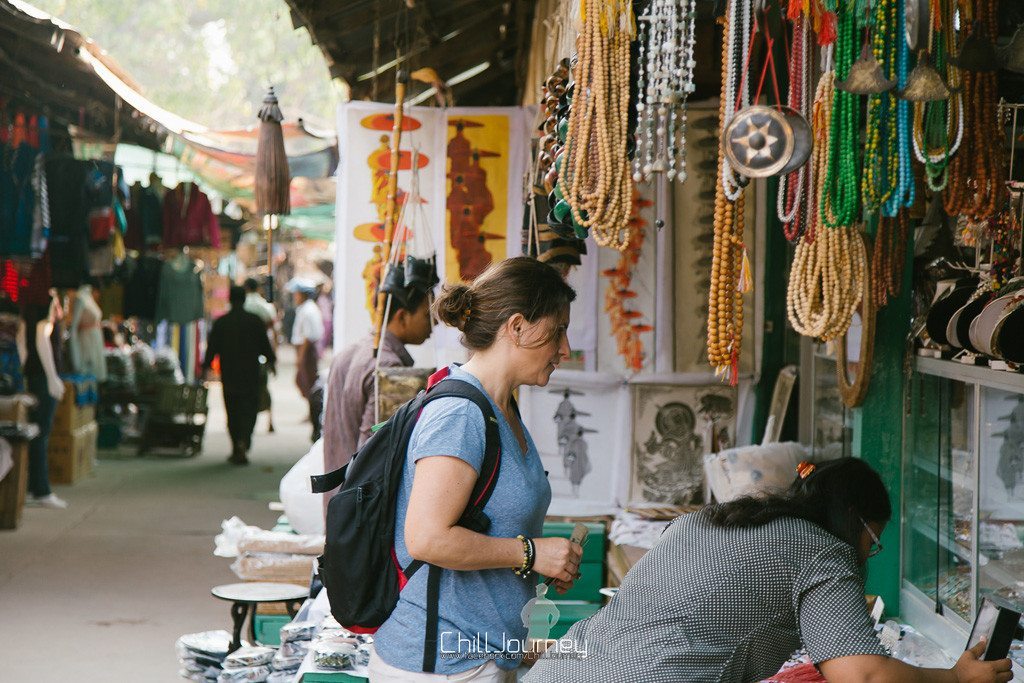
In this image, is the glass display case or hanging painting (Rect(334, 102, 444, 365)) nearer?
the glass display case

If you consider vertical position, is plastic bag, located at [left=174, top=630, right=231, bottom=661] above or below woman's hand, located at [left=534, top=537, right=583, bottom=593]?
below

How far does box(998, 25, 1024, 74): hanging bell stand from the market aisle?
4.23 m

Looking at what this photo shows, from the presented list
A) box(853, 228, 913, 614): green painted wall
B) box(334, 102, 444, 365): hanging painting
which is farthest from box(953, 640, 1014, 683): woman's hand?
box(334, 102, 444, 365): hanging painting

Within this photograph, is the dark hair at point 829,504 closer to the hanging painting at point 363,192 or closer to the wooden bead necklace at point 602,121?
the wooden bead necklace at point 602,121

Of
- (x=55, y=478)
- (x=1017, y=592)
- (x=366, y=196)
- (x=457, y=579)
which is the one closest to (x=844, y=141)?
(x=457, y=579)

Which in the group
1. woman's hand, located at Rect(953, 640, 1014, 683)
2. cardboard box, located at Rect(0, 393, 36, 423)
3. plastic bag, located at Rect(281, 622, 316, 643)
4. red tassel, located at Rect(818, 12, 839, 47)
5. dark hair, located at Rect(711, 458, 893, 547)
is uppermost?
red tassel, located at Rect(818, 12, 839, 47)

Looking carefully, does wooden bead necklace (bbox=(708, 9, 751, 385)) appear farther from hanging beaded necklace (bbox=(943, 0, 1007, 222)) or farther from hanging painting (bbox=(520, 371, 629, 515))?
hanging painting (bbox=(520, 371, 629, 515))

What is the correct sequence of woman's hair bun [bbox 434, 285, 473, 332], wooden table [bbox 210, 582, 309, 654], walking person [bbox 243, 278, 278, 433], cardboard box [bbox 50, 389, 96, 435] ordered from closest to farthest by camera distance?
woman's hair bun [bbox 434, 285, 473, 332], wooden table [bbox 210, 582, 309, 654], cardboard box [bbox 50, 389, 96, 435], walking person [bbox 243, 278, 278, 433]

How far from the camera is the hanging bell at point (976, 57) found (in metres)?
2.17

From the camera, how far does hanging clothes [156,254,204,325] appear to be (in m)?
11.2

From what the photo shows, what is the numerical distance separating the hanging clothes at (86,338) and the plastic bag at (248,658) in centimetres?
659

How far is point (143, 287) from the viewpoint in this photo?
1115 cm

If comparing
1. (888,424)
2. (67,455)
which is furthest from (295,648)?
(67,455)

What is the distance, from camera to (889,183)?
2188 mm
